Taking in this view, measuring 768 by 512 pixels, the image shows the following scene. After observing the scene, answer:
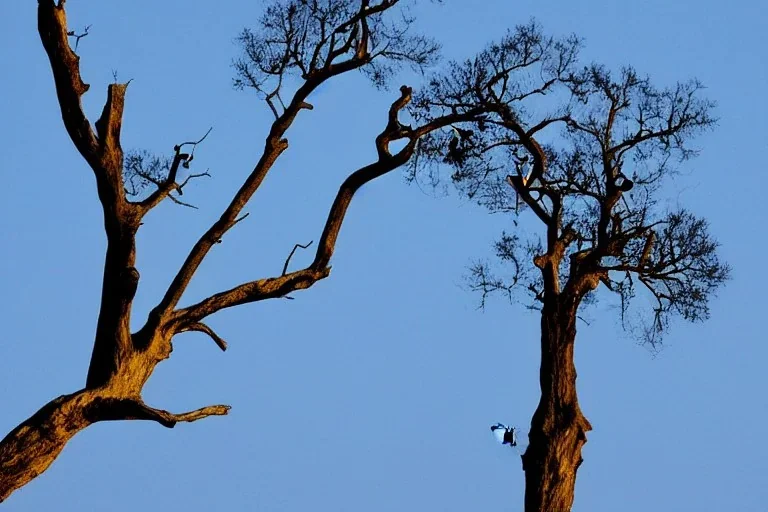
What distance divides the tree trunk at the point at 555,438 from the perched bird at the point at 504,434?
29 cm

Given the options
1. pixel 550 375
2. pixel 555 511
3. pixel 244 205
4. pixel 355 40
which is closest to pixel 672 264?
pixel 550 375

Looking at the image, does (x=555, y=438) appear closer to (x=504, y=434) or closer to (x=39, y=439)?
(x=504, y=434)

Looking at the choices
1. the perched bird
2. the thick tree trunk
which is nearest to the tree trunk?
the perched bird

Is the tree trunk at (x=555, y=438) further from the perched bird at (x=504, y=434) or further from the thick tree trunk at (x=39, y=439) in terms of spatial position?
the thick tree trunk at (x=39, y=439)

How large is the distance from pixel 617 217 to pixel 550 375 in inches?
96.3

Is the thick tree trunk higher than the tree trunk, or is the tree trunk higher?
the tree trunk

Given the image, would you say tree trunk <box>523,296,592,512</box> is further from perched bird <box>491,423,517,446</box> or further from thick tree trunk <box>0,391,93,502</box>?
thick tree trunk <box>0,391,93,502</box>

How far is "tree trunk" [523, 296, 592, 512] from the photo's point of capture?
43.9 feet

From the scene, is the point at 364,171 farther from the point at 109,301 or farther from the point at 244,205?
the point at 109,301

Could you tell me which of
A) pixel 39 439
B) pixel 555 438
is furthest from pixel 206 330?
pixel 555 438

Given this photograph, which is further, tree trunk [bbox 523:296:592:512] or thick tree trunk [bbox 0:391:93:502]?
tree trunk [bbox 523:296:592:512]

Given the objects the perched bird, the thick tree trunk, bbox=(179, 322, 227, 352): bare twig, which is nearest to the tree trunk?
the perched bird

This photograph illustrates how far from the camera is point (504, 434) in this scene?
525 inches

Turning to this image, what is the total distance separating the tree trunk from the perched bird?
29 centimetres
